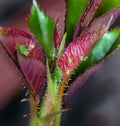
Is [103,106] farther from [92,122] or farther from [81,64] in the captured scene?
[81,64]

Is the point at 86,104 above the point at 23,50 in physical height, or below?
Result: below

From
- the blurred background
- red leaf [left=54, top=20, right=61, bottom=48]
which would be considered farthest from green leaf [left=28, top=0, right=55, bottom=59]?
the blurred background

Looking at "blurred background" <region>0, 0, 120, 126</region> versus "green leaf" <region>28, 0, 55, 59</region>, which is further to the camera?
"blurred background" <region>0, 0, 120, 126</region>

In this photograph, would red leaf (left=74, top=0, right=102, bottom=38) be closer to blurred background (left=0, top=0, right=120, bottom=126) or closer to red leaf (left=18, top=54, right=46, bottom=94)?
red leaf (left=18, top=54, right=46, bottom=94)

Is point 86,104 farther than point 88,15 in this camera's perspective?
Yes

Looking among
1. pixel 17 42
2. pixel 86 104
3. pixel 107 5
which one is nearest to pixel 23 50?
pixel 17 42

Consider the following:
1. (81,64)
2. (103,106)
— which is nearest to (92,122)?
(103,106)

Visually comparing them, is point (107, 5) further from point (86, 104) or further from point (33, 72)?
point (86, 104)
